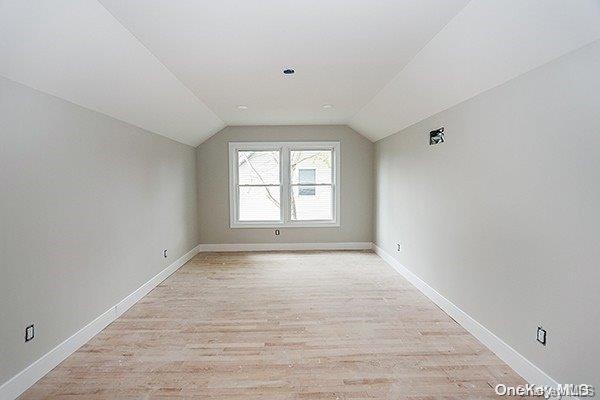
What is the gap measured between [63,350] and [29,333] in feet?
1.35

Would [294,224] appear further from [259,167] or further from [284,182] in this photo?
[259,167]

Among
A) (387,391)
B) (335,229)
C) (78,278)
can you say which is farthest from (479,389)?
(335,229)

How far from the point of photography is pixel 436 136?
144 inches

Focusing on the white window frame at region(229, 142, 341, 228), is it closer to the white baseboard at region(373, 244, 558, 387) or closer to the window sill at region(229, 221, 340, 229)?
the window sill at region(229, 221, 340, 229)

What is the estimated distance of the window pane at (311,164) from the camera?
6.55m

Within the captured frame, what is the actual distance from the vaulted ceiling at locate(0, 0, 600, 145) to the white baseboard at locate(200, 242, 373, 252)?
3.17m

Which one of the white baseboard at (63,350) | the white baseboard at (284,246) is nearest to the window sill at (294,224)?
the white baseboard at (284,246)

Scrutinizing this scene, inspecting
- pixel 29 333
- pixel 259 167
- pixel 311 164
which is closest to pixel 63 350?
pixel 29 333

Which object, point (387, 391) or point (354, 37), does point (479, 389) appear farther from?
point (354, 37)

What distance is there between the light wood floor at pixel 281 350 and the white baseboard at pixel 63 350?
56mm

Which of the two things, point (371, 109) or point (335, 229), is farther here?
point (335, 229)

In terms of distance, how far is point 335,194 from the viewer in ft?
Result: 21.5

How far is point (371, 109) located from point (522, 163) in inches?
109

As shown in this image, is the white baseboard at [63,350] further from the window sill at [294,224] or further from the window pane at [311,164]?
the window pane at [311,164]
